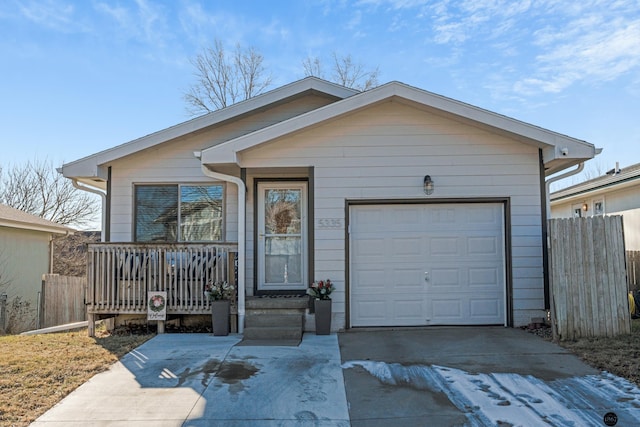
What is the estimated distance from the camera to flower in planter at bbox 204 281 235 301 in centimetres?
766

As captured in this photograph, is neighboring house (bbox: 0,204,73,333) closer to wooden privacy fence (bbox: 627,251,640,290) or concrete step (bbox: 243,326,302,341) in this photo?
concrete step (bbox: 243,326,302,341)

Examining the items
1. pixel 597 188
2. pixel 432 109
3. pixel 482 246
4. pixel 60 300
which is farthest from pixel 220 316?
pixel 597 188

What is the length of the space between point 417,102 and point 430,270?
106 inches

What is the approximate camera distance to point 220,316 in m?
7.59

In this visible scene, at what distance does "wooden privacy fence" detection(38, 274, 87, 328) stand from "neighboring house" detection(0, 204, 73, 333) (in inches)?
34.1

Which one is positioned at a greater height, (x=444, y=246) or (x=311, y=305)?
(x=444, y=246)

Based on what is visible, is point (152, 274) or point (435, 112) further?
point (152, 274)

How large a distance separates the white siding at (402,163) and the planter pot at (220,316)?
1.57m

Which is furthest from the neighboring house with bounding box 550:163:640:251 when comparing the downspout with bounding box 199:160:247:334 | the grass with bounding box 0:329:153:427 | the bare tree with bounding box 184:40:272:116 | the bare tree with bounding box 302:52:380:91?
the bare tree with bounding box 184:40:272:116

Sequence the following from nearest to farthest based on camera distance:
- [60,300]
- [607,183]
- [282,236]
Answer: [282,236]
[60,300]
[607,183]

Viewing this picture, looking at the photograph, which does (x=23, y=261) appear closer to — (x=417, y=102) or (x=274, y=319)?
(x=274, y=319)

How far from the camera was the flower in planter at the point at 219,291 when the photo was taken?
766 cm

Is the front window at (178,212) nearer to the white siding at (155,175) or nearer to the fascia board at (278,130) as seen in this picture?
the white siding at (155,175)

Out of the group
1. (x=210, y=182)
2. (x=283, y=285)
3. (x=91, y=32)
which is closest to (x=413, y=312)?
(x=283, y=285)
